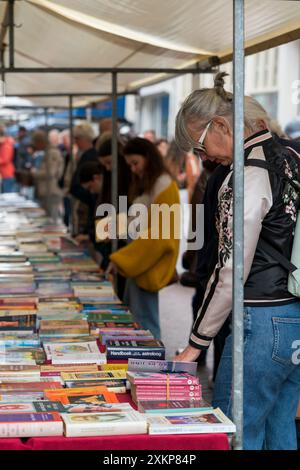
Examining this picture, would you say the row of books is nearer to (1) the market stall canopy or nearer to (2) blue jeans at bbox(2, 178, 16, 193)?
(1) the market stall canopy

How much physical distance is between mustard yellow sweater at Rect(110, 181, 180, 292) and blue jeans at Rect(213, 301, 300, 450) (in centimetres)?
229

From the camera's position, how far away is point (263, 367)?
9.12ft

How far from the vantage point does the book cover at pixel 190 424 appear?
240cm

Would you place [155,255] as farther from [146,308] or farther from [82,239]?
[82,239]

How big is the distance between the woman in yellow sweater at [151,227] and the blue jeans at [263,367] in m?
2.28

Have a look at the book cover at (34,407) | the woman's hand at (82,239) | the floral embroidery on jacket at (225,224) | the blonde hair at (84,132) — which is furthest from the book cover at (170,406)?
the blonde hair at (84,132)

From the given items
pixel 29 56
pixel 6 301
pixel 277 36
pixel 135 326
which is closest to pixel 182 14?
pixel 277 36

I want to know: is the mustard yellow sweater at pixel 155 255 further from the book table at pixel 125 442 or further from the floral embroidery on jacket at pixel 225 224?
the book table at pixel 125 442

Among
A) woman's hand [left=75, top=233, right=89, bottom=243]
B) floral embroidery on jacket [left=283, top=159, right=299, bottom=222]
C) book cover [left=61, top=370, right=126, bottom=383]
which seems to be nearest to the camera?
floral embroidery on jacket [left=283, top=159, right=299, bottom=222]

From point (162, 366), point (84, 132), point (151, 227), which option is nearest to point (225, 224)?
point (162, 366)

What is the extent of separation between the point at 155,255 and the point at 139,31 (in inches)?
55.5

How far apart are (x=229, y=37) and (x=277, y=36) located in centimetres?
47

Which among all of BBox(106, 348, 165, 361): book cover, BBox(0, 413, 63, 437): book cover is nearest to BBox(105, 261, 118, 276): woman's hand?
BBox(106, 348, 165, 361): book cover

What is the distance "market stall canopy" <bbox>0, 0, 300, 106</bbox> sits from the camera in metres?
3.52
